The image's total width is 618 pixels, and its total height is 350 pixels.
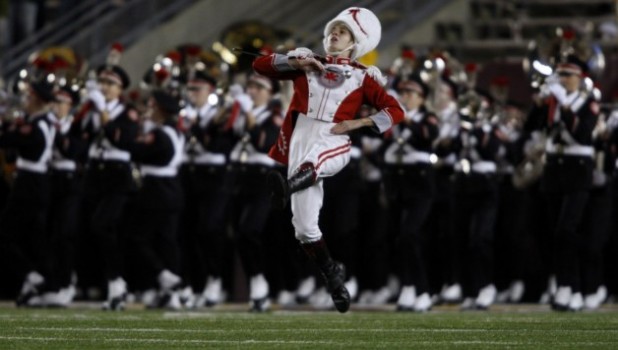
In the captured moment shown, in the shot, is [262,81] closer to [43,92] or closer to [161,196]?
[161,196]

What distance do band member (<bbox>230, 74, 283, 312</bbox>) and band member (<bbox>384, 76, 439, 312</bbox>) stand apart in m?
1.11

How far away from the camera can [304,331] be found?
12914 millimetres

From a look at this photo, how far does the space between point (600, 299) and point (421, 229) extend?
69.8 inches

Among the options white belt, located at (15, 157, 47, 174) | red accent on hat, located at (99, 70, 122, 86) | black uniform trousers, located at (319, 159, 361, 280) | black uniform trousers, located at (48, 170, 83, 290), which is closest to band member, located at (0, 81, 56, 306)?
white belt, located at (15, 157, 47, 174)

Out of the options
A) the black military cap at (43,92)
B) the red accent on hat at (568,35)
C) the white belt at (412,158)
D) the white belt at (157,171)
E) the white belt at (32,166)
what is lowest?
the white belt at (412,158)

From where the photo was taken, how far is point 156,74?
19188 mm

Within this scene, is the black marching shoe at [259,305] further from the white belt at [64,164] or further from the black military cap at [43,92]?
the black military cap at [43,92]

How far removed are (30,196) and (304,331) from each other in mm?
5440

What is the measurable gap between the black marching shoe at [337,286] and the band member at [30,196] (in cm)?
534

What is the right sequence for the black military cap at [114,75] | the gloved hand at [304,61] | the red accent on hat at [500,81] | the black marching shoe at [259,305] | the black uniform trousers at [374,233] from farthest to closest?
1. the red accent on hat at [500,81]
2. the black uniform trousers at [374,233]
3. the black military cap at [114,75]
4. the black marching shoe at [259,305]
5. the gloved hand at [304,61]

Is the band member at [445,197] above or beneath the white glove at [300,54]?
beneath

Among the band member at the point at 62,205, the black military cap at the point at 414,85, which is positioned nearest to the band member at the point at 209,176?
the band member at the point at 62,205

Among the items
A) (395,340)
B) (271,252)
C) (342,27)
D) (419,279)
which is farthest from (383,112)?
(271,252)

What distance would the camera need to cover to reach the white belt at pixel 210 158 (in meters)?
18.6
